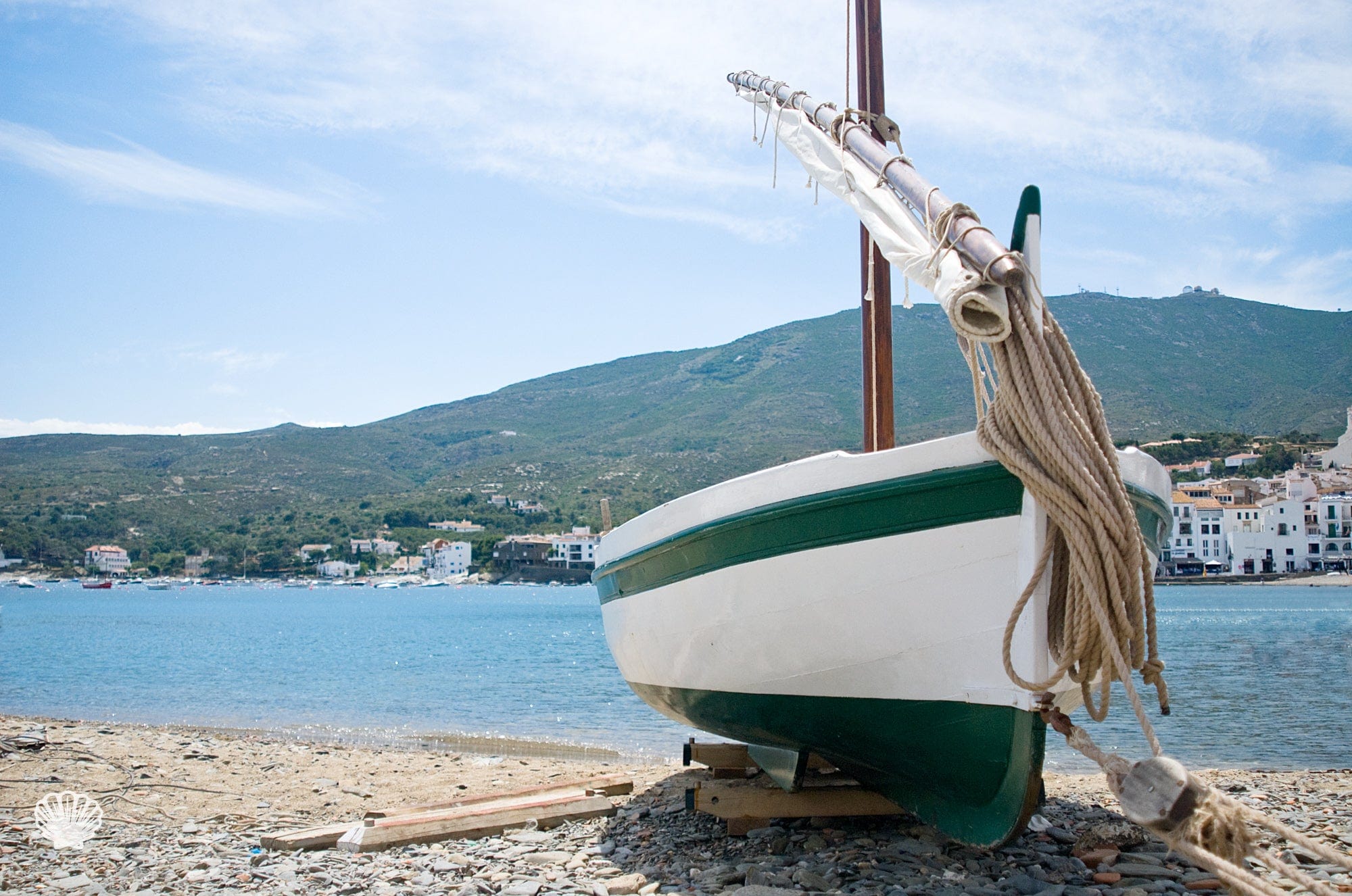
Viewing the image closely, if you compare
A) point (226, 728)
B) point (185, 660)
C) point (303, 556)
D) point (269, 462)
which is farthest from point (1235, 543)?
point (269, 462)

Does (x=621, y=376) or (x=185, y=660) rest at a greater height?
(x=621, y=376)

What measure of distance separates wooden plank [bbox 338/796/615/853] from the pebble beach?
0.22 feet

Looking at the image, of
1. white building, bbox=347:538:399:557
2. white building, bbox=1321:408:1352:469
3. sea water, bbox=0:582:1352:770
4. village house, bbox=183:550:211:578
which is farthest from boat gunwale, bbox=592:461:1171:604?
village house, bbox=183:550:211:578

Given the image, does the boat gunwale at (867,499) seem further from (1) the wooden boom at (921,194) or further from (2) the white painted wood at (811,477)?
(1) the wooden boom at (921,194)

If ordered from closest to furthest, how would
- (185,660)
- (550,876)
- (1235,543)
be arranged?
(550,876) < (185,660) < (1235,543)

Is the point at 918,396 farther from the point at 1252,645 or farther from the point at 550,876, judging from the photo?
the point at 550,876

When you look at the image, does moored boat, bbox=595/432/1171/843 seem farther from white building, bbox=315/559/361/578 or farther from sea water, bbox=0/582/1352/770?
white building, bbox=315/559/361/578

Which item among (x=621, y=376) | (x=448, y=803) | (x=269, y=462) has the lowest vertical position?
(x=448, y=803)

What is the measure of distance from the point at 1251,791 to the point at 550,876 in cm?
551

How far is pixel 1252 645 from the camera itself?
1117 inches

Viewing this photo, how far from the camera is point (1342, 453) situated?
92062 mm

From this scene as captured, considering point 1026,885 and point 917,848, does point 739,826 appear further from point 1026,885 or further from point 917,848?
point 1026,885

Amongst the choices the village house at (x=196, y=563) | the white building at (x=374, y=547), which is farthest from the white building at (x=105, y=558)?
the white building at (x=374, y=547)

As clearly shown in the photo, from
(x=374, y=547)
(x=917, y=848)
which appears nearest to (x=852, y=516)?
(x=917, y=848)
